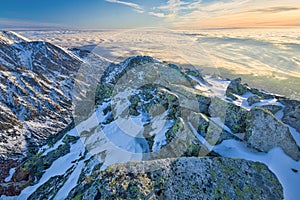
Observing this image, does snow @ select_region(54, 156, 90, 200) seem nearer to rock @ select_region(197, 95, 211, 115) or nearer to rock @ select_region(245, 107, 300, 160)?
rock @ select_region(197, 95, 211, 115)

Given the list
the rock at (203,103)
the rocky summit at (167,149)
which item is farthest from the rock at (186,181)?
the rock at (203,103)

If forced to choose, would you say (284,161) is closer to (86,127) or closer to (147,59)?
(86,127)

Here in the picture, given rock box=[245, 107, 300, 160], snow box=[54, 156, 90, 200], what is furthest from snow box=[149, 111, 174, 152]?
snow box=[54, 156, 90, 200]

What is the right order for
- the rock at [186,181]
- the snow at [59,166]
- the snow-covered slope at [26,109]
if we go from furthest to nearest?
1. the snow-covered slope at [26,109]
2. the snow at [59,166]
3. the rock at [186,181]

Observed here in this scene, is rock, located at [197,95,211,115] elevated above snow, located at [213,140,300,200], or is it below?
above

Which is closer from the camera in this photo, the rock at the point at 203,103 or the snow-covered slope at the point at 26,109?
the rock at the point at 203,103

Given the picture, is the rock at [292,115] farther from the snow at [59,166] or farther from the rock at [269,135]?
the snow at [59,166]

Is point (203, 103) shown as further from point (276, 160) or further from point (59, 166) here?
point (59, 166)

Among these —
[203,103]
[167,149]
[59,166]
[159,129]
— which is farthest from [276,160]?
[59,166]
